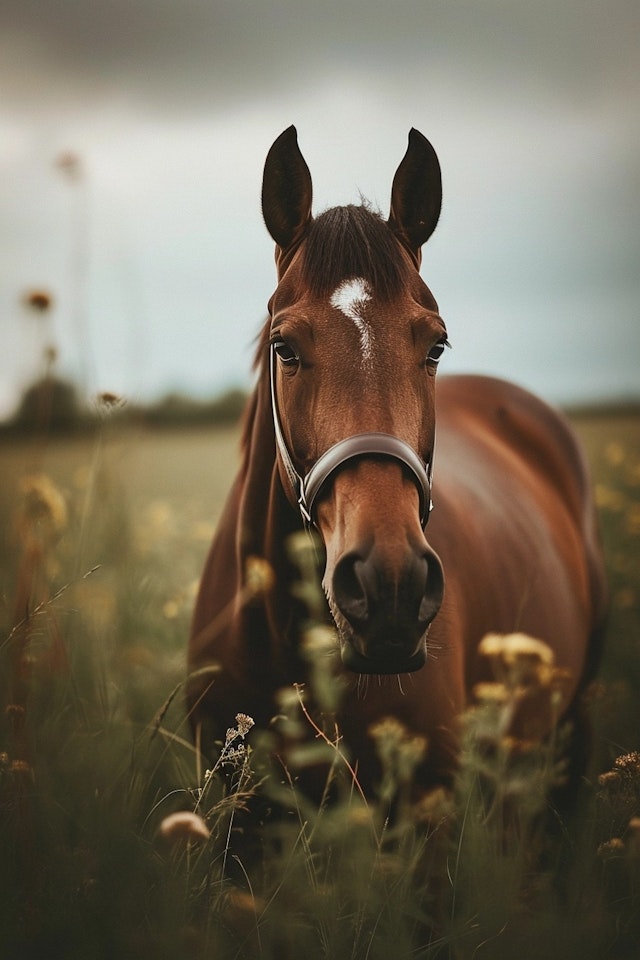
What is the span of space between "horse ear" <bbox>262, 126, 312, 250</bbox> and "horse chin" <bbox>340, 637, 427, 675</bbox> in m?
1.26

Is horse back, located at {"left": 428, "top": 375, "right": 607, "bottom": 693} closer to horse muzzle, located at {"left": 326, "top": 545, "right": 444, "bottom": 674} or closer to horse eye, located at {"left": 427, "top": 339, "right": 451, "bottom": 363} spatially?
horse eye, located at {"left": 427, "top": 339, "right": 451, "bottom": 363}

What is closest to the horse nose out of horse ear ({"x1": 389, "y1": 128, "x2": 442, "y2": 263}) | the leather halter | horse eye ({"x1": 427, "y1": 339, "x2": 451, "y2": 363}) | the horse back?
the leather halter

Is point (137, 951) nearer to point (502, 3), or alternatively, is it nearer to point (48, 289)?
point (48, 289)

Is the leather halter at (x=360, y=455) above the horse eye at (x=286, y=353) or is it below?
below

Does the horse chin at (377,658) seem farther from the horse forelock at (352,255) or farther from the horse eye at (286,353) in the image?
the horse forelock at (352,255)

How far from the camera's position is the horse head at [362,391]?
4.99 ft

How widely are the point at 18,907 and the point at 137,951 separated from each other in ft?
1.09

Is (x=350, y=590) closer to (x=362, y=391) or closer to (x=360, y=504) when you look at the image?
(x=360, y=504)

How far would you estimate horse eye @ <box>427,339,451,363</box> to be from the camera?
6.46 ft

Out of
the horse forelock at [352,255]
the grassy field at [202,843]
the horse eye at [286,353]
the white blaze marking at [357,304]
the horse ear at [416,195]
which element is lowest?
the grassy field at [202,843]

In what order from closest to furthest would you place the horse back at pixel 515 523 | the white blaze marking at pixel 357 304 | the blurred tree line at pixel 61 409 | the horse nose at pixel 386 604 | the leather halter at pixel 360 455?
the horse nose at pixel 386 604 < the leather halter at pixel 360 455 < the white blaze marking at pixel 357 304 < the blurred tree line at pixel 61 409 < the horse back at pixel 515 523

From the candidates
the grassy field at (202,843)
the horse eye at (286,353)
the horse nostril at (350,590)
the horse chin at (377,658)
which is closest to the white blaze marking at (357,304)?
the horse eye at (286,353)

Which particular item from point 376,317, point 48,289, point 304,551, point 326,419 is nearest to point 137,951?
point 304,551

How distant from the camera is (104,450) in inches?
84.2
